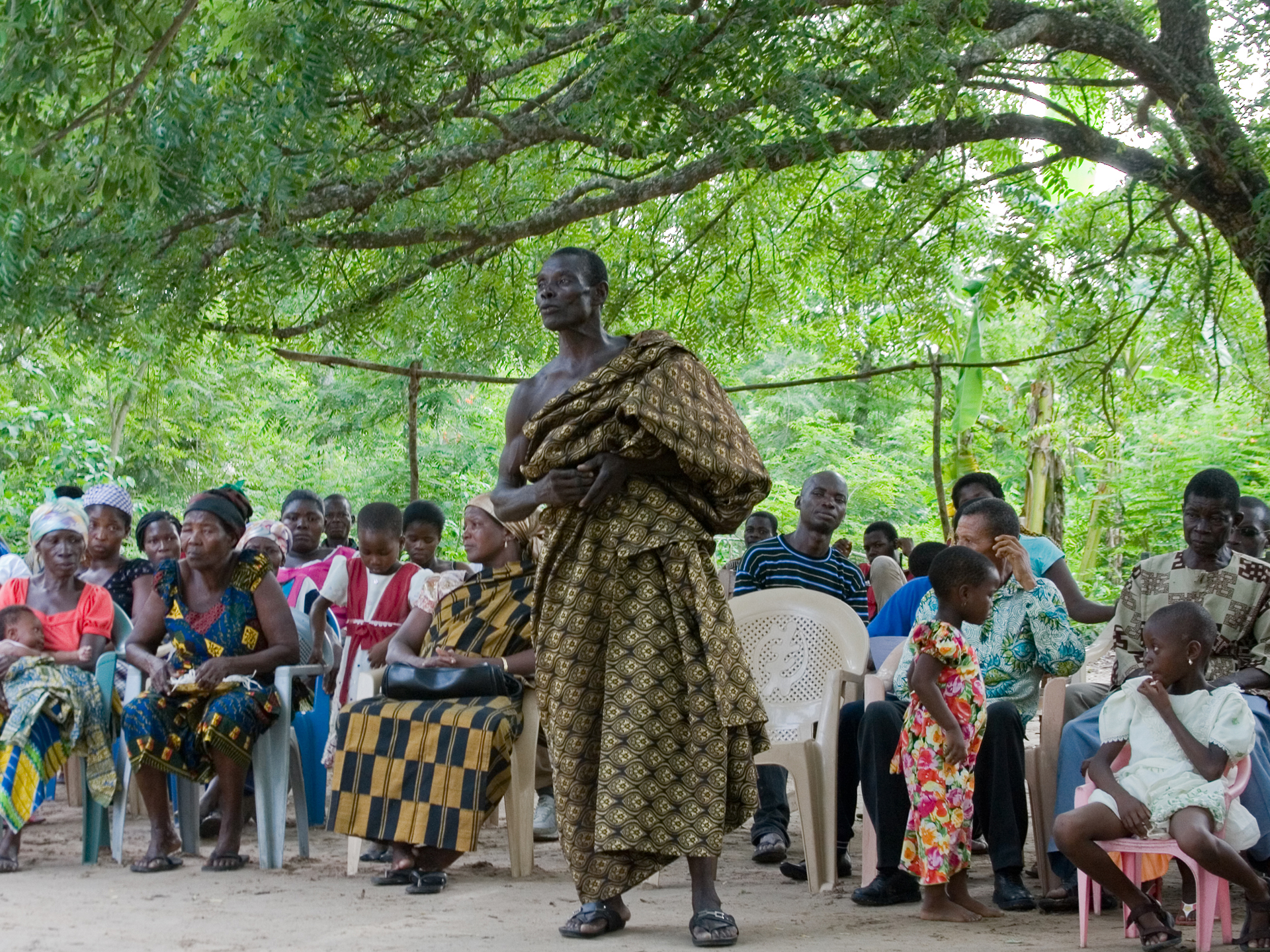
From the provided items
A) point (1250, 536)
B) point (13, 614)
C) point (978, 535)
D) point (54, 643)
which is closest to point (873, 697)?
point (978, 535)

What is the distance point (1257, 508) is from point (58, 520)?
19.3 feet

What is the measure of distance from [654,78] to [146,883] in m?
3.76

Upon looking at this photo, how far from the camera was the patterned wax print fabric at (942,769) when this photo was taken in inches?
183

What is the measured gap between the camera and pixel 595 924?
14.2ft

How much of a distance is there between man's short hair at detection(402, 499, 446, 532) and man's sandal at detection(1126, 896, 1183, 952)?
426 centimetres

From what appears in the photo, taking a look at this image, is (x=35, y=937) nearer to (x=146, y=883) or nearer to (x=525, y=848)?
(x=146, y=883)

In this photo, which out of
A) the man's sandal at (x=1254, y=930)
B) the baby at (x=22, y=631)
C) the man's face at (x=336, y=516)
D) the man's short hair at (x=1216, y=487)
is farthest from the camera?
the man's face at (x=336, y=516)

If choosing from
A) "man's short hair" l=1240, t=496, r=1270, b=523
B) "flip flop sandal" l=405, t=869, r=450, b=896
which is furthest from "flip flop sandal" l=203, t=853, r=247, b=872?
"man's short hair" l=1240, t=496, r=1270, b=523

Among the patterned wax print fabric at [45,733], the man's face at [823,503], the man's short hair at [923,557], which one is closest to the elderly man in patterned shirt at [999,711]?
the man's face at [823,503]

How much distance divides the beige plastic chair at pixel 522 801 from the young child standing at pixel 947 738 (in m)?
1.66

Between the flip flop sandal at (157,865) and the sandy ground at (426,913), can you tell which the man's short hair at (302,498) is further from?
the flip flop sandal at (157,865)

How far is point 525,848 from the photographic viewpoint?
5.72 meters

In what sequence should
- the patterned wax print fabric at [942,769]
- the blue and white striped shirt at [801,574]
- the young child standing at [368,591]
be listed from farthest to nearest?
the young child standing at [368,591] < the blue and white striped shirt at [801,574] < the patterned wax print fabric at [942,769]

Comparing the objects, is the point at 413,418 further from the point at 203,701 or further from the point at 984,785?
the point at 984,785
